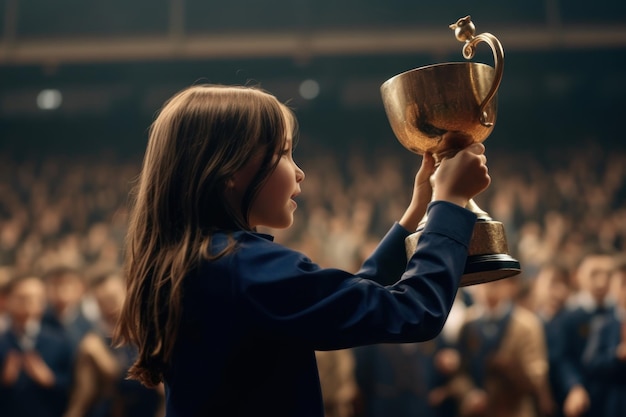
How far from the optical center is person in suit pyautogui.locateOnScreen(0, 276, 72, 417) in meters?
4.02

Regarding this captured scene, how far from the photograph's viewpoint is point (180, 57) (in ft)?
35.3

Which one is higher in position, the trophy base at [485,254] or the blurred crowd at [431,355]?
the trophy base at [485,254]

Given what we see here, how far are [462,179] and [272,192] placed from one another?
0.87ft

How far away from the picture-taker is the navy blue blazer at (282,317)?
938 millimetres

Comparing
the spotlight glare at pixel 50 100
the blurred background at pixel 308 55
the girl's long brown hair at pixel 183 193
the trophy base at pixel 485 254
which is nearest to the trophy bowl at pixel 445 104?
the trophy base at pixel 485 254

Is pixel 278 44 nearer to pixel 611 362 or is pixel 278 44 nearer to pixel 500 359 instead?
pixel 500 359

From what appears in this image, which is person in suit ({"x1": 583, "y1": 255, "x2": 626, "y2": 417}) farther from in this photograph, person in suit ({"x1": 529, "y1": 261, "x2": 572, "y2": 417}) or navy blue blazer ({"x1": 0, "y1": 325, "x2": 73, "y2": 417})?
navy blue blazer ({"x1": 0, "y1": 325, "x2": 73, "y2": 417})

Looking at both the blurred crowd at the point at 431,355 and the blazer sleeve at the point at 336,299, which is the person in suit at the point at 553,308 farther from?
the blazer sleeve at the point at 336,299

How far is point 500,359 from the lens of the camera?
4.05m

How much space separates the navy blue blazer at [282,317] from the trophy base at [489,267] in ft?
0.46

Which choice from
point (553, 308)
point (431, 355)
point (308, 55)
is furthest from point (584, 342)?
point (308, 55)

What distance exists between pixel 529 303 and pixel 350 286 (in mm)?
3797

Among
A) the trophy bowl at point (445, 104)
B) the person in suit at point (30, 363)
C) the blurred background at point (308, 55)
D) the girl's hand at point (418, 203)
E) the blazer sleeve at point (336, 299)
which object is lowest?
the person in suit at point (30, 363)

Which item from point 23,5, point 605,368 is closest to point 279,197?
point 605,368
